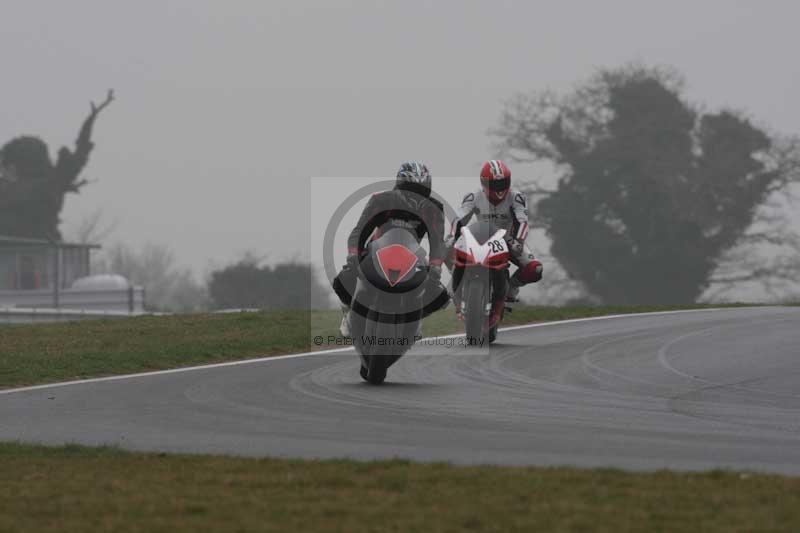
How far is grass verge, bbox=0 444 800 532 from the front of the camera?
Answer: 681cm

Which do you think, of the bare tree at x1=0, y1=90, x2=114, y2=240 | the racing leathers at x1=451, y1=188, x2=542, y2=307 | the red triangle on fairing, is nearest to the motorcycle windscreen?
the racing leathers at x1=451, y1=188, x2=542, y2=307

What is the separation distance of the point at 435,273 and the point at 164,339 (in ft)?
25.8

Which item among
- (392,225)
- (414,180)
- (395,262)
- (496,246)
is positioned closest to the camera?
(395,262)

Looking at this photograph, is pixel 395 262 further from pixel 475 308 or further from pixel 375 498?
pixel 375 498

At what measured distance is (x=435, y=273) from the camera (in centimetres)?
1332

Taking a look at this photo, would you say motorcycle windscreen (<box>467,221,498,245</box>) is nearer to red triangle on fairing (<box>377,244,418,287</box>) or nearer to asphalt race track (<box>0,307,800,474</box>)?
asphalt race track (<box>0,307,800,474</box>)

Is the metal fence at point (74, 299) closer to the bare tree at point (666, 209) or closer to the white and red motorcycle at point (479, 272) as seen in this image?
the bare tree at point (666, 209)

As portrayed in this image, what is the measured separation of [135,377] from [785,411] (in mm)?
7419

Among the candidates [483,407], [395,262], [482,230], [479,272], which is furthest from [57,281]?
[483,407]

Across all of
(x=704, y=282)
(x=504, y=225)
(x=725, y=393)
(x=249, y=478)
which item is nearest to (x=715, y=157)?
(x=704, y=282)

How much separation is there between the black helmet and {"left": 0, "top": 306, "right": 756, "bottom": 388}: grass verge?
491 centimetres

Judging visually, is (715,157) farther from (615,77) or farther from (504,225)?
(504,225)

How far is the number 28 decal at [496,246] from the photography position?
52.5 feet

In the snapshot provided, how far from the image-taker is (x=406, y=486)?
792 centimetres
